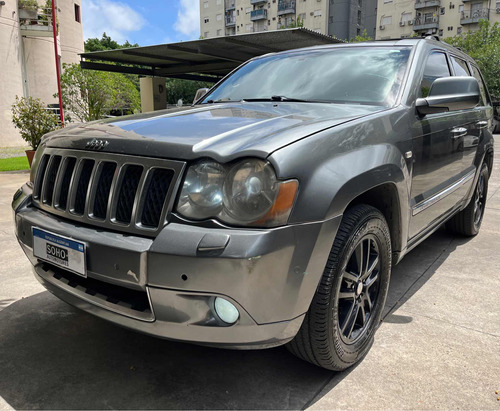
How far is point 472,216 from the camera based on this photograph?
4.48m

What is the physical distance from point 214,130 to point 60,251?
36.1 inches

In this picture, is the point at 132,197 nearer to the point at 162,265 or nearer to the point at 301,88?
the point at 162,265

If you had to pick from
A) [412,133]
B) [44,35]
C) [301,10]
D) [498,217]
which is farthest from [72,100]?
[301,10]

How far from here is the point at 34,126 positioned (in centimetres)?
1005

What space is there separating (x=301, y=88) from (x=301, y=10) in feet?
213

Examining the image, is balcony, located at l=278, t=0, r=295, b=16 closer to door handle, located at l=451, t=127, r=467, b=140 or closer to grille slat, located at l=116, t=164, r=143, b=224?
door handle, located at l=451, t=127, r=467, b=140

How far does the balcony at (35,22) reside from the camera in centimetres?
2178

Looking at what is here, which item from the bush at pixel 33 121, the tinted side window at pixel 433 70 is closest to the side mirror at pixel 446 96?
the tinted side window at pixel 433 70

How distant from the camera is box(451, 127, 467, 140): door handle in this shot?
3.29 meters

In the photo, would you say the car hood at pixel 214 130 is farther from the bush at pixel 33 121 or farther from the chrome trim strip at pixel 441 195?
the bush at pixel 33 121

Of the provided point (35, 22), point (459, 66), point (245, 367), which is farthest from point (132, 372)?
point (35, 22)

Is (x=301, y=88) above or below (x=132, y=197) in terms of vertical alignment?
above

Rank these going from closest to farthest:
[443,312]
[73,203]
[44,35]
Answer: [73,203] → [443,312] → [44,35]

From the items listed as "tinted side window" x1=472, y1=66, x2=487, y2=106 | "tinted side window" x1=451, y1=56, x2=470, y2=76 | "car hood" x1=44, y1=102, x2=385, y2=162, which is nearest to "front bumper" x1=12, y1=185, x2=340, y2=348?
"car hood" x1=44, y1=102, x2=385, y2=162
